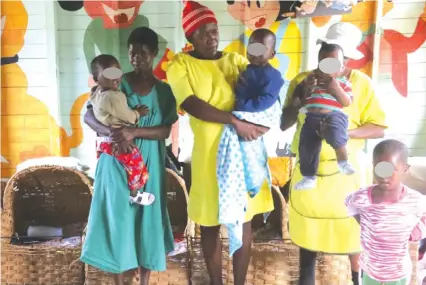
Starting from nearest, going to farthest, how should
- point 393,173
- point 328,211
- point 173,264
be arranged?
point 393,173 < point 328,211 < point 173,264

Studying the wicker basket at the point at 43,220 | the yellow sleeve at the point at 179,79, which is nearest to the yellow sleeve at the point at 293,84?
the yellow sleeve at the point at 179,79

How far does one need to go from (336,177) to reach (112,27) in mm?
680

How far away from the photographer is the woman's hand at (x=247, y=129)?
4.16 ft

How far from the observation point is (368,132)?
1271mm

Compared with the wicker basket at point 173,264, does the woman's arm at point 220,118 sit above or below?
above

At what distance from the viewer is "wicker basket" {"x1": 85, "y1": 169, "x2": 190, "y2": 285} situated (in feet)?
4.60

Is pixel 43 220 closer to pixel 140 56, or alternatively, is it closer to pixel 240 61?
pixel 140 56

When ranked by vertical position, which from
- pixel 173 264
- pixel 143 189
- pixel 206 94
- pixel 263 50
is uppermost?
pixel 263 50

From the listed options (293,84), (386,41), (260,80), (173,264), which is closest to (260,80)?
(260,80)

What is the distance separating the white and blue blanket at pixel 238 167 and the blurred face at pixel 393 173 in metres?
0.27

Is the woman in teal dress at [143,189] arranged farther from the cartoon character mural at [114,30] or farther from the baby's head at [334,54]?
the baby's head at [334,54]

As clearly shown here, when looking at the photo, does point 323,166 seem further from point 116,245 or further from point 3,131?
point 3,131

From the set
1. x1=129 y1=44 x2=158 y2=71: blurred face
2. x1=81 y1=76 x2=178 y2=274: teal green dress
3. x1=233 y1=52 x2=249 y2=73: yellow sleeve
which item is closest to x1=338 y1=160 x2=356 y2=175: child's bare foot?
x1=233 y1=52 x2=249 y2=73: yellow sleeve

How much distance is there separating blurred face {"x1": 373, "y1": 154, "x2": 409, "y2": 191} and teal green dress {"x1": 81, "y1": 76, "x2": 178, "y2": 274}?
0.53 meters
